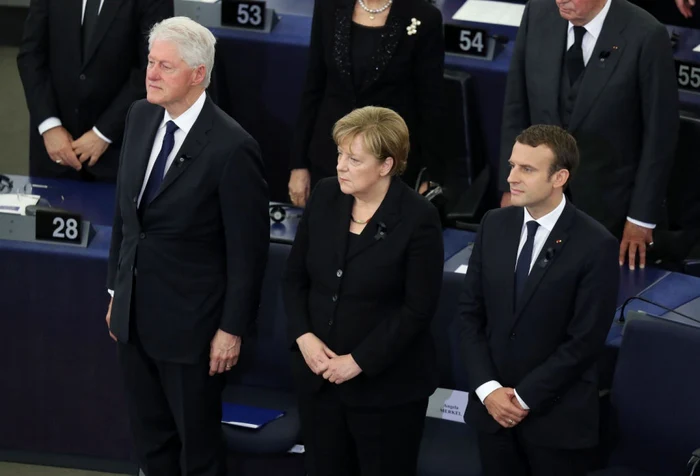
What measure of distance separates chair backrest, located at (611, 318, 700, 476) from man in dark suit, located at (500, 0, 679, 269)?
1.60 ft

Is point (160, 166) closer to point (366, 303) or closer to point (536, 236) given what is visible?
point (366, 303)

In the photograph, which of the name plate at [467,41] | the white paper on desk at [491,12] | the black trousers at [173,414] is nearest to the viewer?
the black trousers at [173,414]

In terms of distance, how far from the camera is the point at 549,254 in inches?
132

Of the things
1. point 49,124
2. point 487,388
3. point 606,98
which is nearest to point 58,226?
point 49,124

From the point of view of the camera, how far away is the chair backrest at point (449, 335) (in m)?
3.96

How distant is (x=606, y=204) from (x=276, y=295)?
106 centimetres

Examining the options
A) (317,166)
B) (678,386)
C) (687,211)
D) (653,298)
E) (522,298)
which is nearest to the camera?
(522,298)

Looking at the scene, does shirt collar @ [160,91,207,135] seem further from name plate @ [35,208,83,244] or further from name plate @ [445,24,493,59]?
name plate @ [445,24,493,59]

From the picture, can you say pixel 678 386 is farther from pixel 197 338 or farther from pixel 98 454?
pixel 98 454

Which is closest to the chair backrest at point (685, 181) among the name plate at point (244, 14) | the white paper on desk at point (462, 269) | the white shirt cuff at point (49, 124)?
the white paper on desk at point (462, 269)

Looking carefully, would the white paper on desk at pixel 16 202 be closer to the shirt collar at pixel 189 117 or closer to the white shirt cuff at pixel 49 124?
the white shirt cuff at pixel 49 124

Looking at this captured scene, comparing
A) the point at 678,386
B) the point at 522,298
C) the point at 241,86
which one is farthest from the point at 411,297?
the point at 241,86

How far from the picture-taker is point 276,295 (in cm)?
412

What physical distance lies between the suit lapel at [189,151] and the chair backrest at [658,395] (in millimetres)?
1297
